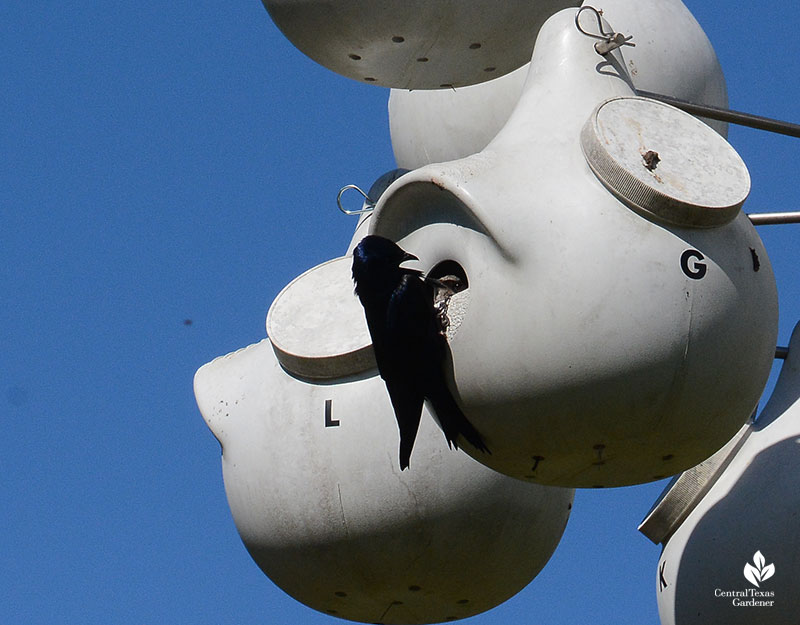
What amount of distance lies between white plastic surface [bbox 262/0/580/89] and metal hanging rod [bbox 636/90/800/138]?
0.57m

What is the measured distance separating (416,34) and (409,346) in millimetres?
1499

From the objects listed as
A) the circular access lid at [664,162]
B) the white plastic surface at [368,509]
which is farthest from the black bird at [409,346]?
the white plastic surface at [368,509]

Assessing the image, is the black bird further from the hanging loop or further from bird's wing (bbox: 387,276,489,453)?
the hanging loop

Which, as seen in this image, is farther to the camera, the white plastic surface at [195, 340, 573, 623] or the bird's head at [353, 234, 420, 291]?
the white plastic surface at [195, 340, 573, 623]

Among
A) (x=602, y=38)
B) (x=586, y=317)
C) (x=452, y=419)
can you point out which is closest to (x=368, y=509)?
(x=452, y=419)

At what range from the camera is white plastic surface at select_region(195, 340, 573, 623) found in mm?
6156

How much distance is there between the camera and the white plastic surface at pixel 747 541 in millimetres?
6125

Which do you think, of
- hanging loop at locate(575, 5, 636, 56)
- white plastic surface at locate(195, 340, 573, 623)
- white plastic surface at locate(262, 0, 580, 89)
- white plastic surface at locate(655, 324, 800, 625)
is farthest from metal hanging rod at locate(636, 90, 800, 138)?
white plastic surface at locate(195, 340, 573, 623)

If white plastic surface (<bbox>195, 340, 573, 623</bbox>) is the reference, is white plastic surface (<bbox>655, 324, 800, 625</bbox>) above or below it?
below

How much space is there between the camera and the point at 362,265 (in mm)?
5461

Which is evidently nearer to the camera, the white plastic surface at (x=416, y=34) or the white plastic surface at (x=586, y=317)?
the white plastic surface at (x=586, y=317)

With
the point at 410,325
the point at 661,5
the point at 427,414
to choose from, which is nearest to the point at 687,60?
the point at 661,5

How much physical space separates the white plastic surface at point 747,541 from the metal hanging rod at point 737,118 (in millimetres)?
1012

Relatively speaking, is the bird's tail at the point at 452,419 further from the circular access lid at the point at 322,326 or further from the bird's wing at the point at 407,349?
the circular access lid at the point at 322,326
